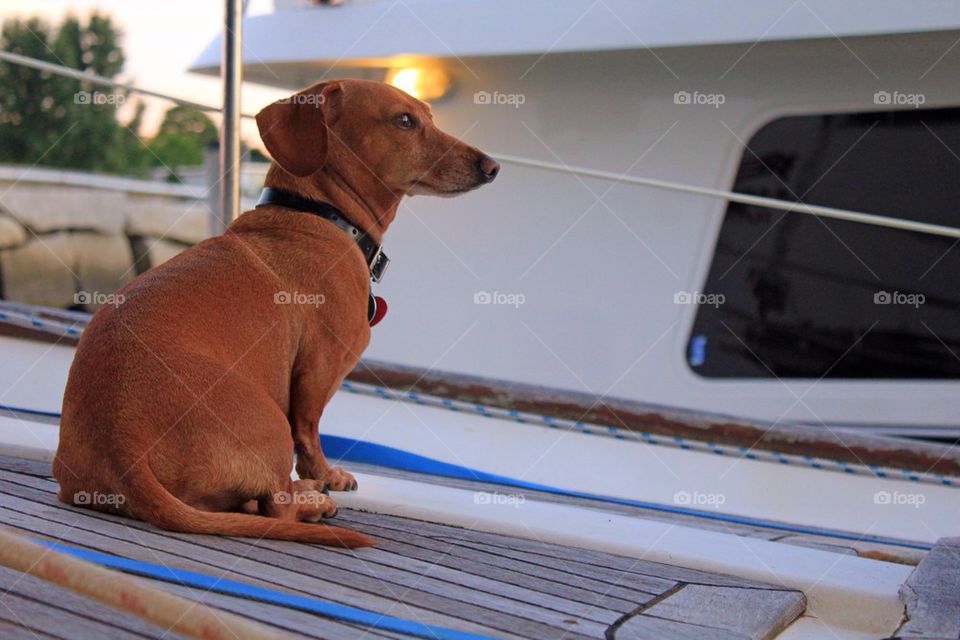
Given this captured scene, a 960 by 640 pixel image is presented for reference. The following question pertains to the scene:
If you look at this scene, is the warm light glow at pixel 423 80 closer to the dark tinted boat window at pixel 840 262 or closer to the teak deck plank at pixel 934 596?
the dark tinted boat window at pixel 840 262

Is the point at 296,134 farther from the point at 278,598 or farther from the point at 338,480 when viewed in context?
the point at 278,598

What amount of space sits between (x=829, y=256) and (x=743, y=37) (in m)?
1.11

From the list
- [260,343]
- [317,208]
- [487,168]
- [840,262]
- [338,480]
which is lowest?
[338,480]

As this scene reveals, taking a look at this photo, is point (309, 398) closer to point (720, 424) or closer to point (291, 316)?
point (291, 316)

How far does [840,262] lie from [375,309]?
9.37 feet

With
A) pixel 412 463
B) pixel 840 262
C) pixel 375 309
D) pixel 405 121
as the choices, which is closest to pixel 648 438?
pixel 412 463

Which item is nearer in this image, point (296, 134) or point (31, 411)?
point (296, 134)


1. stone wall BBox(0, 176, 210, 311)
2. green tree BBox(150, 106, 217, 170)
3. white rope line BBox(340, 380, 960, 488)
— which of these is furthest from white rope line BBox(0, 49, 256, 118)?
green tree BBox(150, 106, 217, 170)

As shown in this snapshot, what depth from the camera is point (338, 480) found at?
2.93 meters

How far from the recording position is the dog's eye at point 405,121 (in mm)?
2949

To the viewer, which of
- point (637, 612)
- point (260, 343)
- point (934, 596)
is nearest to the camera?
point (637, 612)

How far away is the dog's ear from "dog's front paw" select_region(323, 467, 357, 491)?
799 millimetres

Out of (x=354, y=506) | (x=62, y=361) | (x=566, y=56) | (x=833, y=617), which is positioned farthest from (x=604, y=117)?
(x=833, y=617)

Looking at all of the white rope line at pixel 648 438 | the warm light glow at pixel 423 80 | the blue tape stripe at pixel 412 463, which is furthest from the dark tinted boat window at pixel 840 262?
the warm light glow at pixel 423 80
